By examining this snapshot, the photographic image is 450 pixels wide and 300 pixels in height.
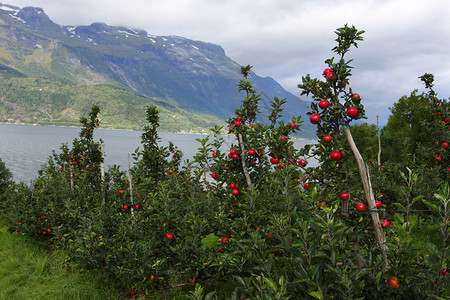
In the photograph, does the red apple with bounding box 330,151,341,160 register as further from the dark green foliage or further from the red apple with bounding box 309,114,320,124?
the red apple with bounding box 309,114,320,124

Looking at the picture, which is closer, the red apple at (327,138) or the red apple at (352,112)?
the red apple at (352,112)

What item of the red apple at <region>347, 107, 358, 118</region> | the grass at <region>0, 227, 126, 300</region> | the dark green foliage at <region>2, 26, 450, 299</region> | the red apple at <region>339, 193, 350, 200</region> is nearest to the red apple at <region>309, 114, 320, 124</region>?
the dark green foliage at <region>2, 26, 450, 299</region>

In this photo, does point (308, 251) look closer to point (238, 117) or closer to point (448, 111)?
point (238, 117)

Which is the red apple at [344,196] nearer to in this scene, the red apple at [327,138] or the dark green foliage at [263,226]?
the dark green foliage at [263,226]

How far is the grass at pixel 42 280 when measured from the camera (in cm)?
475

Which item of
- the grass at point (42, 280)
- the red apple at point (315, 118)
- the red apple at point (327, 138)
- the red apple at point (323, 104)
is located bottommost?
the grass at point (42, 280)

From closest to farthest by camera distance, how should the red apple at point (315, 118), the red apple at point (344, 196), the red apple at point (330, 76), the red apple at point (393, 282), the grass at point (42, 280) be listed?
1. the red apple at point (393, 282)
2. the red apple at point (344, 196)
3. the red apple at point (330, 76)
4. the red apple at point (315, 118)
5. the grass at point (42, 280)

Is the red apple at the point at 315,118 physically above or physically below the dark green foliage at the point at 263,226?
above

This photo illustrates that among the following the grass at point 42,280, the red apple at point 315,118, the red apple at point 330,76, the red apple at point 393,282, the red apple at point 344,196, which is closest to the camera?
the red apple at point 393,282

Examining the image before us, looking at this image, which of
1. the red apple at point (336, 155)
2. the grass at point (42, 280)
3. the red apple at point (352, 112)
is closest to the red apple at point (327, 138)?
the red apple at point (336, 155)

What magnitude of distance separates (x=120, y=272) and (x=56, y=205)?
16.0 feet

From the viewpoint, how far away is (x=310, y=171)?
9.87 feet

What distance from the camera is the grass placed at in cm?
475

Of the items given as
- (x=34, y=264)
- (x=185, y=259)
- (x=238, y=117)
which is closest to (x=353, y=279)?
(x=185, y=259)
